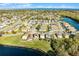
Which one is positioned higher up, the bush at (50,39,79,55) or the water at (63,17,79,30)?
the water at (63,17,79,30)

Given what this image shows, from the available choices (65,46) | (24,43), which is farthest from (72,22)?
(24,43)

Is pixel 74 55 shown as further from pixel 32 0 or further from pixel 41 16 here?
pixel 32 0

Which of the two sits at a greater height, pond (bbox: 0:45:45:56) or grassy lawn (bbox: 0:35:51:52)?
grassy lawn (bbox: 0:35:51:52)

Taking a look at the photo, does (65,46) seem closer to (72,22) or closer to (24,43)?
(72,22)

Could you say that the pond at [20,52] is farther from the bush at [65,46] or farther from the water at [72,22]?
the water at [72,22]

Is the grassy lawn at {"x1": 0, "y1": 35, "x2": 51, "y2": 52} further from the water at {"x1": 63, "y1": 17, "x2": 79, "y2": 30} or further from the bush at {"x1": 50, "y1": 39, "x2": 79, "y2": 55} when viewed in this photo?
the water at {"x1": 63, "y1": 17, "x2": 79, "y2": 30}

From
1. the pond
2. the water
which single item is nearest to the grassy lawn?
the pond

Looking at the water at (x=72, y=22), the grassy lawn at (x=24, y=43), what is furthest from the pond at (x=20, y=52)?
the water at (x=72, y=22)

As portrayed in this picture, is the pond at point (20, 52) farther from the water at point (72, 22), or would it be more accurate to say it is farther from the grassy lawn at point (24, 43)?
the water at point (72, 22)

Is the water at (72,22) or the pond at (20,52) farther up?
the water at (72,22)

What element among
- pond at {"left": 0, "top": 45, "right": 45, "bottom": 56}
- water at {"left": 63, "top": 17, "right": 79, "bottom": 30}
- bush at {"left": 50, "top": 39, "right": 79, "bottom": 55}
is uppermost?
water at {"left": 63, "top": 17, "right": 79, "bottom": 30}

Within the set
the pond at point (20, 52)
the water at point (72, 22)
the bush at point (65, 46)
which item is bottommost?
the pond at point (20, 52)
